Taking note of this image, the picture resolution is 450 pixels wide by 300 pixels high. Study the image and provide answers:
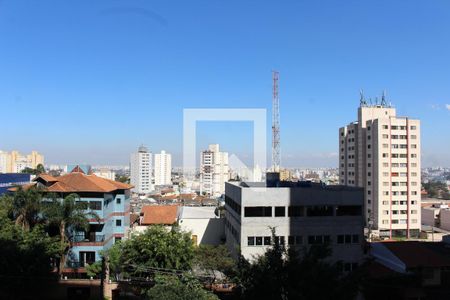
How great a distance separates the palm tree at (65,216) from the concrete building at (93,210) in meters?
0.77

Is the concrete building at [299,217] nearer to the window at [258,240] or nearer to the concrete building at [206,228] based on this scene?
the window at [258,240]

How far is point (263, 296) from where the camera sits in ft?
21.6

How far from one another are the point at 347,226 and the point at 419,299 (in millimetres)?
4621

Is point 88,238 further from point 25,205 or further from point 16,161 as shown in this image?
point 16,161

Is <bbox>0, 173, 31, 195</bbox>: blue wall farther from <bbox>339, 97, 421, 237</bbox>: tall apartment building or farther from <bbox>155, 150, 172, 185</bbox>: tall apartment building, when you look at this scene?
<bbox>155, 150, 172, 185</bbox>: tall apartment building

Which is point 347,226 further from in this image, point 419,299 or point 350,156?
point 350,156

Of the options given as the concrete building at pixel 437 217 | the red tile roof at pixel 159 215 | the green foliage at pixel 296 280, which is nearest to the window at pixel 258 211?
the green foliage at pixel 296 280

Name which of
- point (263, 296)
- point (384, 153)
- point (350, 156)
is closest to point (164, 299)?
point (263, 296)

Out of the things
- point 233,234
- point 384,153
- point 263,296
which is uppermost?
point 384,153

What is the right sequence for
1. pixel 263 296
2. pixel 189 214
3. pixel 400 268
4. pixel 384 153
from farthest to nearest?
pixel 384 153, pixel 189 214, pixel 400 268, pixel 263 296

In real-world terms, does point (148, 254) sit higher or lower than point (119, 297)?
higher

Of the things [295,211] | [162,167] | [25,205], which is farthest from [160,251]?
[162,167]

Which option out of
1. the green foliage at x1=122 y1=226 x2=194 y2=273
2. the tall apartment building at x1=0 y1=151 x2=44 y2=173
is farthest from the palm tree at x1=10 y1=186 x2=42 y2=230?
the tall apartment building at x1=0 y1=151 x2=44 y2=173

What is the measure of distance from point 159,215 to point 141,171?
85.1m
